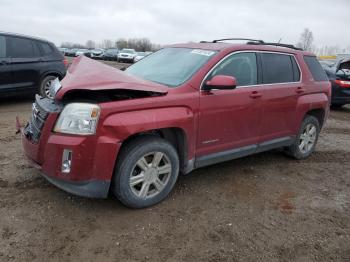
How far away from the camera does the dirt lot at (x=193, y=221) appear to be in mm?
3107

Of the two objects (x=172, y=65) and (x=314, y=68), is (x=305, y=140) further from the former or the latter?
(x=172, y=65)

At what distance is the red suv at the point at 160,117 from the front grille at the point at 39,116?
1 cm

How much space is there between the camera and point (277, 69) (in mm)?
5062

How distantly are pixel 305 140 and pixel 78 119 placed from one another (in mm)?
3881

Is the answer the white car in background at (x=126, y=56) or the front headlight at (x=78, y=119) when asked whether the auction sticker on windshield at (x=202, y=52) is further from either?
the white car in background at (x=126, y=56)

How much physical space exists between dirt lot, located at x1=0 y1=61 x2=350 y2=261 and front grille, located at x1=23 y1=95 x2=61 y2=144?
68 centimetres

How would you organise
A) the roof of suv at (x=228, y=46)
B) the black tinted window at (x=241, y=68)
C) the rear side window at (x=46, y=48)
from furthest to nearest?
the rear side window at (x=46, y=48) → the roof of suv at (x=228, y=46) → the black tinted window at (x=241, y=68)

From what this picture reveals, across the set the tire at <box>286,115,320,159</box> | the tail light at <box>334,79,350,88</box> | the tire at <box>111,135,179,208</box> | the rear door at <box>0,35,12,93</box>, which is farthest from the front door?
the tail light at <box>334,79,350,88</box>

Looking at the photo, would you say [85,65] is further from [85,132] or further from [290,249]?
[290,249]

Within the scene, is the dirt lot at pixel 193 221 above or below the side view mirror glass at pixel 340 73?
below

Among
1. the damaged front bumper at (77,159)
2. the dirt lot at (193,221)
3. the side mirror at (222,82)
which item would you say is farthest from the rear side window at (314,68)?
the damaged front bumper at (77,159)

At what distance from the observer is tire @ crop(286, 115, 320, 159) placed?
5.64 m

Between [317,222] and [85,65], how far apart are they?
9.79ft

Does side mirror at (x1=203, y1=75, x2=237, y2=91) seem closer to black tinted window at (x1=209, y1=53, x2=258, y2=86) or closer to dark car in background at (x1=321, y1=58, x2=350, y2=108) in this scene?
black tinted window at (x1=209, y1=53, x2=258, y2=86)
